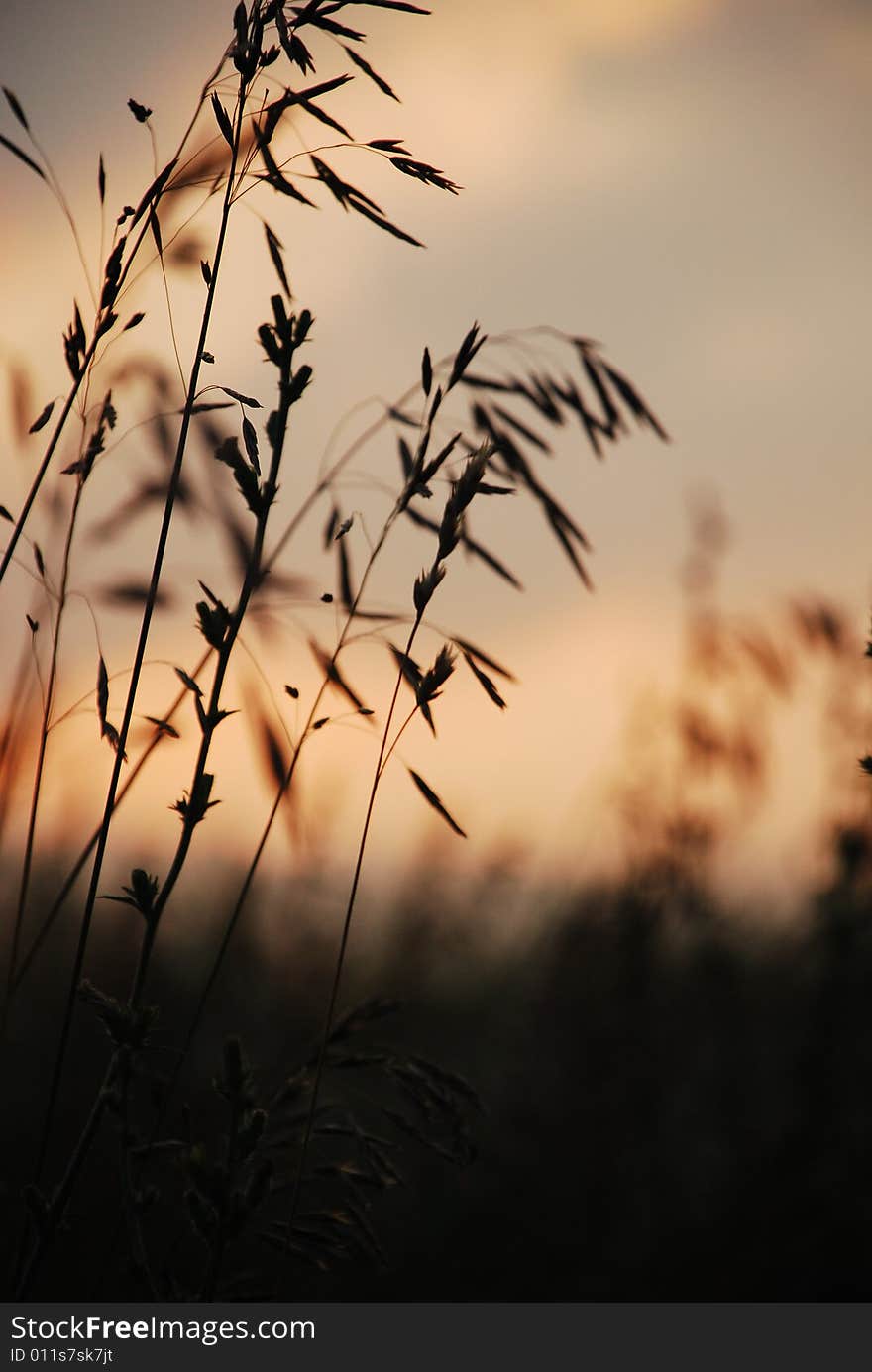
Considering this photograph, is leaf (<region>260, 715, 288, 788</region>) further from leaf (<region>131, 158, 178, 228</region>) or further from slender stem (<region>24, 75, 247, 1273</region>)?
leaf (<region>131, 158, 178, 228</region>)

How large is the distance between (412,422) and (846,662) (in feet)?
4.95

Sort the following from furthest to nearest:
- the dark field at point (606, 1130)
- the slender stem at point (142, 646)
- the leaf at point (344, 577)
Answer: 1. the dark field at point (606, 1130)
2. the leaf at point (344, 577)
3. the slender stem at point (142, 646)

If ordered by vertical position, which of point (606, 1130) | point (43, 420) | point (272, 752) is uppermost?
point (43, 420)

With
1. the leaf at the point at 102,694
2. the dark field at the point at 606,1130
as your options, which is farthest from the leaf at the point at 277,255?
the dark field at the point at 606,1130

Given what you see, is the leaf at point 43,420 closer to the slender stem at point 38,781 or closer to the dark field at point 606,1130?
the slender stem at point 38,781

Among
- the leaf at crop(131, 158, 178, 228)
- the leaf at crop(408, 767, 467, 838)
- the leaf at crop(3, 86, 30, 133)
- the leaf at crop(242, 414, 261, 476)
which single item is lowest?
the leaf at crop(408, 767, 467, 838)

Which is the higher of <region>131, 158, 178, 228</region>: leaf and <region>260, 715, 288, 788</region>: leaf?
<region>131, 158, 178, 228</region>: leaf

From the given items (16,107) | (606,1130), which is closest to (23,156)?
(16,107)

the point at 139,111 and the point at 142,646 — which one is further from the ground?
the point at 139,111

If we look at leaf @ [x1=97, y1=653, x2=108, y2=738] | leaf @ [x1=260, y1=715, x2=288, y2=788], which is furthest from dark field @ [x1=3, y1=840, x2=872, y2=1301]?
leaf @ [x1=97, y1=653, x2=108, y2=738]

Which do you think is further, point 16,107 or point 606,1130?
point 606,1130

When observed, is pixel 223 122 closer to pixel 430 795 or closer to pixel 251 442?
pixel 251 442

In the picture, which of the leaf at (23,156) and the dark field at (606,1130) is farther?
the dark field at (606,1130)
